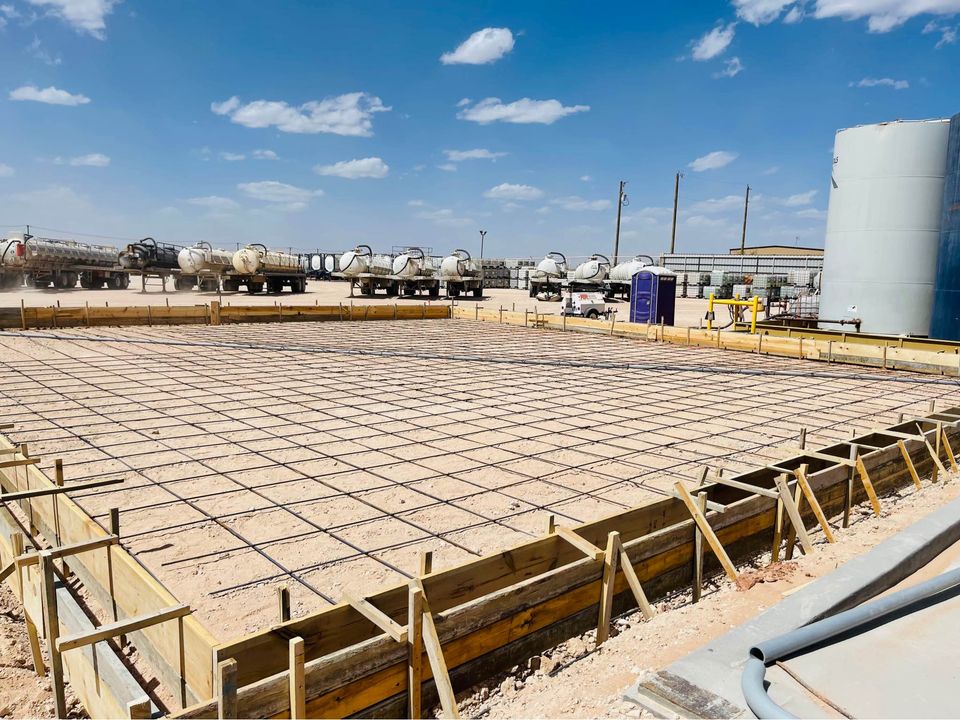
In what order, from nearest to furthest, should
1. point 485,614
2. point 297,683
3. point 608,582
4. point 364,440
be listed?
1. point 297,683
2. point 485,614
3. point 608,582
4. point 364,440

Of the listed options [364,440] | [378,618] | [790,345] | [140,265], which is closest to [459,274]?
[140,265]

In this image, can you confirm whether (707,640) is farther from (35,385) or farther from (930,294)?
(930,294)

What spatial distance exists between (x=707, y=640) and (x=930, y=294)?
11.0m

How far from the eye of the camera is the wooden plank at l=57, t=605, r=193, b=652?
7.70ft

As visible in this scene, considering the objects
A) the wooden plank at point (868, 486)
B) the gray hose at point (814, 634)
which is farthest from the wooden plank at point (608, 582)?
the wooden plank at point (868, 486)

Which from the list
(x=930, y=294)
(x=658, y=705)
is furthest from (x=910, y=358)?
(x=658, y=705)

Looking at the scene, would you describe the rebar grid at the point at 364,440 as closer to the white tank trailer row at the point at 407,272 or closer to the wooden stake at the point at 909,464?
the wooden stake at the point at 909,464

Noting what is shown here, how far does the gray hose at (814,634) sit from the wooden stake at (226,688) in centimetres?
173

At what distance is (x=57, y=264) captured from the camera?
2606 cm

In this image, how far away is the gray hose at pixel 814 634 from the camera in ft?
7.91

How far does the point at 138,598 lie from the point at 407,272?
2530 centimetres

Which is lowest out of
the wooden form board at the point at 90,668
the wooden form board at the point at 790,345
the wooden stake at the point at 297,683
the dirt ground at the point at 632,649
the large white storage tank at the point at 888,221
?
the dirt ground at the point at 632,649

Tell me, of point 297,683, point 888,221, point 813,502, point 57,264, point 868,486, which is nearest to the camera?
point 297,683

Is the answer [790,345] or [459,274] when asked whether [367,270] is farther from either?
[790,345]
